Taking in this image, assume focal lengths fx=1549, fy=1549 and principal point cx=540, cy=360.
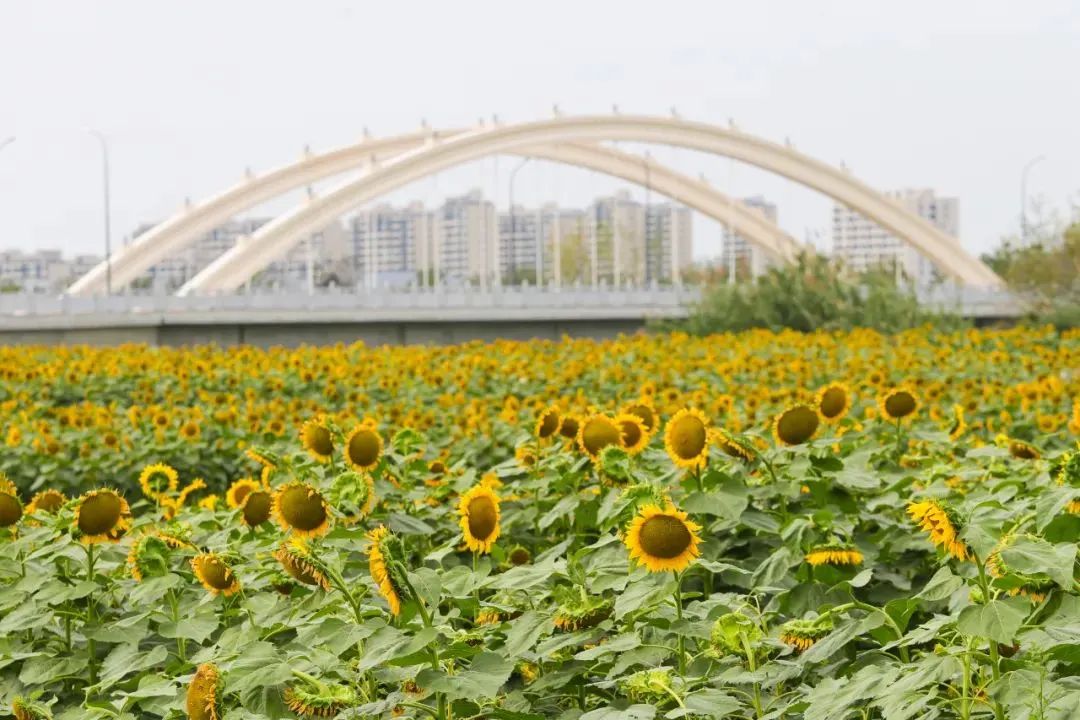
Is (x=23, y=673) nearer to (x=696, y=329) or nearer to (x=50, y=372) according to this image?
(x=50, y=372)

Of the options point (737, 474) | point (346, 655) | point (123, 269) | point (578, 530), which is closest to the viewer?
point (346, 655)

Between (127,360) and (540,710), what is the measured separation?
11.5 metres

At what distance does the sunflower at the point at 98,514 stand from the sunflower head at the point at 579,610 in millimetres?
1198

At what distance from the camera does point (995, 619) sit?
102 inches

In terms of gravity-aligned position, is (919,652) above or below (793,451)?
below

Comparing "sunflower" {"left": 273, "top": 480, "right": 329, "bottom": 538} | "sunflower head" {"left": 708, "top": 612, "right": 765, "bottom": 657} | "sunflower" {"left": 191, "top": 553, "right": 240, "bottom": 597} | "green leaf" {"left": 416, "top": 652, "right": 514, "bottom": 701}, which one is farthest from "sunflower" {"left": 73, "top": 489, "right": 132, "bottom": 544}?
"sunflower head" {"left": 708, "top": 612, "right": 765, "bottom": 657}

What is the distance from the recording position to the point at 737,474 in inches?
157

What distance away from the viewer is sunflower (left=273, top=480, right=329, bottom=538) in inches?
134

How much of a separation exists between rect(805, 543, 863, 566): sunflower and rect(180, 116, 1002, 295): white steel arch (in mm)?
40330

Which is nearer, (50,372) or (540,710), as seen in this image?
(540,710)

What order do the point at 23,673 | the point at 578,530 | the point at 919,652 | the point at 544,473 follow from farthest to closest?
the point at 544,473
the point at 578,530
the point at 23,673
the point at 919,652

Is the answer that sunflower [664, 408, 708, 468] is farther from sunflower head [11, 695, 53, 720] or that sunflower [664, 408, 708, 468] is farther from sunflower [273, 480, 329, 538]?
sunflower head [11, 695, 53, 720]

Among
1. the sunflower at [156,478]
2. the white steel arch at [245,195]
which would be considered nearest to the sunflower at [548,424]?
the sunflower at [156,478]

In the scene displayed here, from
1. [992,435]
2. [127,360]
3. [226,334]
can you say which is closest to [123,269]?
[226,334]
